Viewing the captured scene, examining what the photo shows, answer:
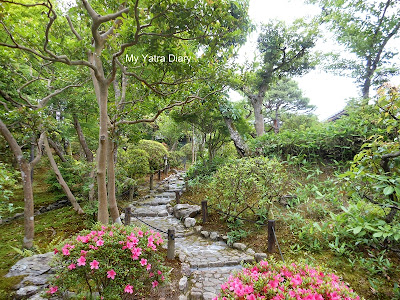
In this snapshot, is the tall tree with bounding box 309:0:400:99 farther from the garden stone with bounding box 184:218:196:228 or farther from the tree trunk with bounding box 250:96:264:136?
the garden stone with bounding box 184:218:196:228

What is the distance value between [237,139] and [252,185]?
13.7ft

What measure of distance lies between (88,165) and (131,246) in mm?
5463

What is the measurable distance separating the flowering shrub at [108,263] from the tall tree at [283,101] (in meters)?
17.8

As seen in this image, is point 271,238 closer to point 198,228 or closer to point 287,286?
Answer: point 198,228

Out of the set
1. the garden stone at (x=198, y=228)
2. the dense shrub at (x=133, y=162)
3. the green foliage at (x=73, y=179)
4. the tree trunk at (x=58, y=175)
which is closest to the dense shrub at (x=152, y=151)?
the dense shrub at (x=133, y=162)

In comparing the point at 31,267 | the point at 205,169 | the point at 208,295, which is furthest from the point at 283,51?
the point at 31,267

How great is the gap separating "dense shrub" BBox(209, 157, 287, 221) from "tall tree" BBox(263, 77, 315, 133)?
14.3m

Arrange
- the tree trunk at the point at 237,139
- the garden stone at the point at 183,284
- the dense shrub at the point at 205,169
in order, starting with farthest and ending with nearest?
the dense shrub at the point at 205,169, the tree trunk at the point at 237,139, the garden stone at the point at 183,284

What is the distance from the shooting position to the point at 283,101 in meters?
20.1

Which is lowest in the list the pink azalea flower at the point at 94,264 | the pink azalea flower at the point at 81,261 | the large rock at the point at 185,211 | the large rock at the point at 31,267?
the large rock at the point at 185,211

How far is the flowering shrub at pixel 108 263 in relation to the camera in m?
2.29

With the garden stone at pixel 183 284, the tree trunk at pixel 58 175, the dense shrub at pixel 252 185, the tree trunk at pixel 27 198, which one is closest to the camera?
the garden stone at pixel 183 284

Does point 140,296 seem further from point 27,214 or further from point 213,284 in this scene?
point 27,214

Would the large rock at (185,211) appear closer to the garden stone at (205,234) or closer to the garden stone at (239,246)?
the garden stone at (205,234)
